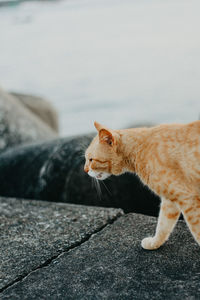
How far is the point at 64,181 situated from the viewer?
3578 mm

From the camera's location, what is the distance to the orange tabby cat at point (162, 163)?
7.29 ft

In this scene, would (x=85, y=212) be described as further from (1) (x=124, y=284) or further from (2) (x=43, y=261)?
(1) (x=124, y=284)

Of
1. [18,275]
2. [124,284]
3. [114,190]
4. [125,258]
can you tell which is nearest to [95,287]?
[124,284]

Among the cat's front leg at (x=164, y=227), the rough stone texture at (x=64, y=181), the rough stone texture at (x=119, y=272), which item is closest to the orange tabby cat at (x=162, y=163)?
the cat's front leg at (x=164, y=227)

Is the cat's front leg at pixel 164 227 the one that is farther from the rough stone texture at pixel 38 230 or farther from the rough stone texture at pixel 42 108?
the rough stone texture at pixel 42 108

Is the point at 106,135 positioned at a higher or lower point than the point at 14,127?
higher

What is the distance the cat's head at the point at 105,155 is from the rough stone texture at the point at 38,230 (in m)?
0.49

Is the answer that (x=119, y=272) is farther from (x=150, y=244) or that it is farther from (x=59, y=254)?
(x=59, y=254)

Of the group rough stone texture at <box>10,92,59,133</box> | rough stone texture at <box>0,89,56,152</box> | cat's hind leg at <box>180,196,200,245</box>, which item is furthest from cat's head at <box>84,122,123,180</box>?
rough stone texture at <box>10,92,59,133</box>

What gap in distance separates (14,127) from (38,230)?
8.15 ft

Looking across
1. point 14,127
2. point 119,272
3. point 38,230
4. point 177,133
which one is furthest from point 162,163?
point 14,127

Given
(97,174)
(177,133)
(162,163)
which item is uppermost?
(177,133)

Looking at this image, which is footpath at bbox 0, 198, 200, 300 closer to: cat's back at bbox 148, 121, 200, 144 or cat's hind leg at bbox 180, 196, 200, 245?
cat's hind leg at bbox 180, 196, 200, 245

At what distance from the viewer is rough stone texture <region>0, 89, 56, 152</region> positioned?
16.5ft
